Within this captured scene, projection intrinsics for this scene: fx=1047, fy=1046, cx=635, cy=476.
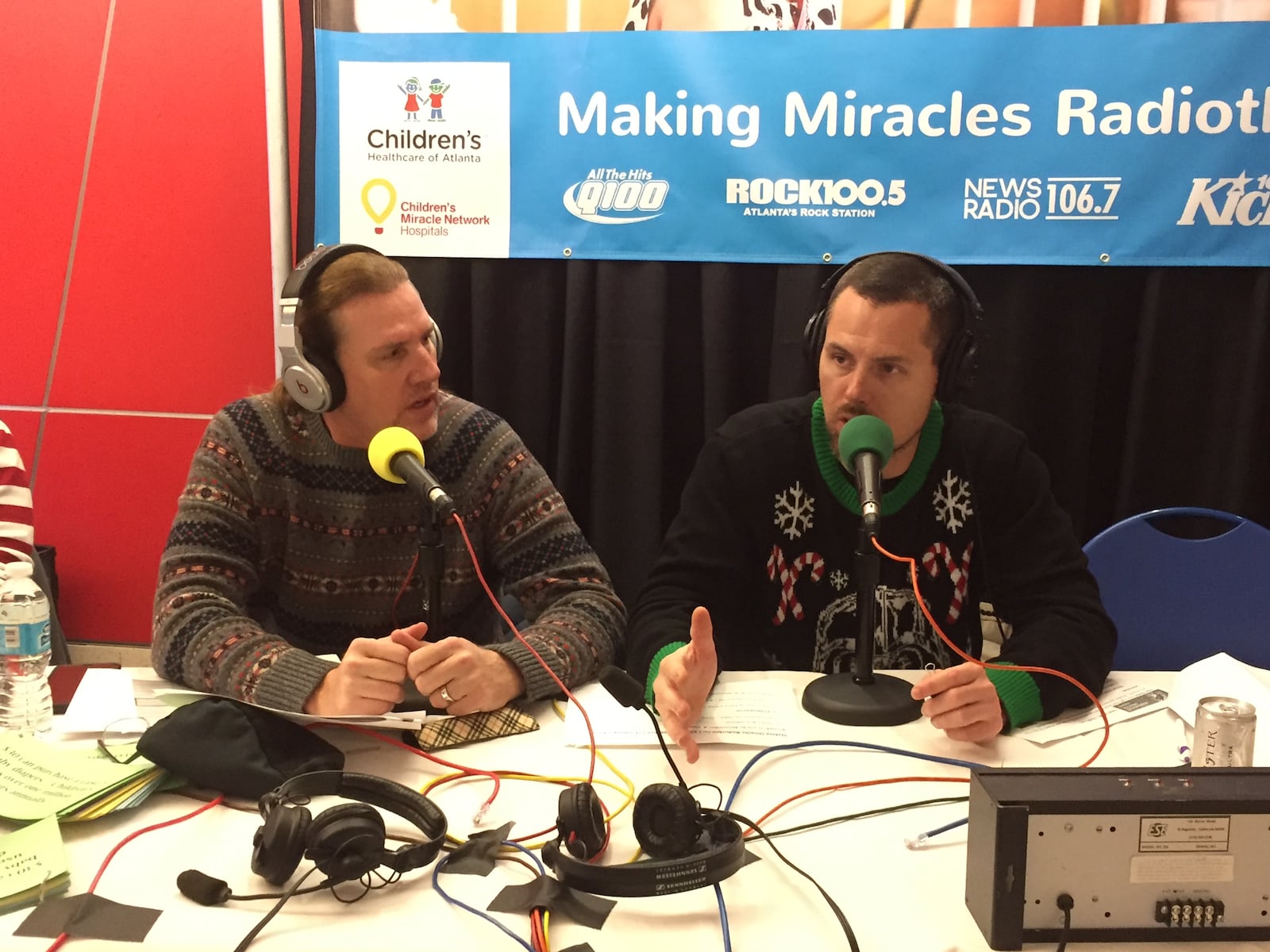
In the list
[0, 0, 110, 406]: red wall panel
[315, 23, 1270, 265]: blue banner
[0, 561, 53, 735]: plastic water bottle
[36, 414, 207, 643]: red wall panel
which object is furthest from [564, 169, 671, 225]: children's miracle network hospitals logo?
[0, 561, 53, 735]: plastic water bottle

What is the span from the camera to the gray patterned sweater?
1516 mm

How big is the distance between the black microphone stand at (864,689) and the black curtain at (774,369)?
1.09m

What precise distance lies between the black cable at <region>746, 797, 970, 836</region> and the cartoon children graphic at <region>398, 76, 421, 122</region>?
183 centimetres

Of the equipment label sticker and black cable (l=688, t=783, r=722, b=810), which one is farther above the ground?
the equipment label sticker

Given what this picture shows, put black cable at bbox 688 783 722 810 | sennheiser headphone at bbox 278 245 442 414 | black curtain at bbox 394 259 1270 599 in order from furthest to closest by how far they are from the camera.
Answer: black curtain at bbox 394 259 1270 599
sennheiser headphone at bbox 278 245 442 414
black cable at bbox 688 783 722 810

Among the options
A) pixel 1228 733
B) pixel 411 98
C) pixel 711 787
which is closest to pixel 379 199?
pixel 411 98

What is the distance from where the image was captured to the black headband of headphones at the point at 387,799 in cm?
90

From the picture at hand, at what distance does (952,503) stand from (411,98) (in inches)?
58.2

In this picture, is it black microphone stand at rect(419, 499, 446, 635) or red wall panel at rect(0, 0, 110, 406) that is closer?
black microphone stand at rect(419, 499, 446, 635)

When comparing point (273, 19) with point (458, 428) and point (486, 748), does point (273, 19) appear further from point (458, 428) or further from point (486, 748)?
point (486, 748)

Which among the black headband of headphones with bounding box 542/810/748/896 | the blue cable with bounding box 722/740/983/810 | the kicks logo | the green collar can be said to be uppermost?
the kicks logo

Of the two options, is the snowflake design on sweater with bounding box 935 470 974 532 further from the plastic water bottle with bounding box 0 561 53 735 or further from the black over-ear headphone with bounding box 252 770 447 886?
the plastic water bottle with bounding box 0 561 53 735

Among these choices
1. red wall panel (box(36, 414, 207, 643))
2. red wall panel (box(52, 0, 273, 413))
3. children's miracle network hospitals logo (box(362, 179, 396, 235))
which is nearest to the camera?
children's miracle network hospitals logo (box(362, 179, 396, 235))

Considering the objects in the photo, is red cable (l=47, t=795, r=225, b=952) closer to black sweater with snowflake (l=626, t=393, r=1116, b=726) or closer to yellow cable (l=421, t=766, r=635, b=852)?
yellow cable (l=421, t=766, r=635, b=852)
